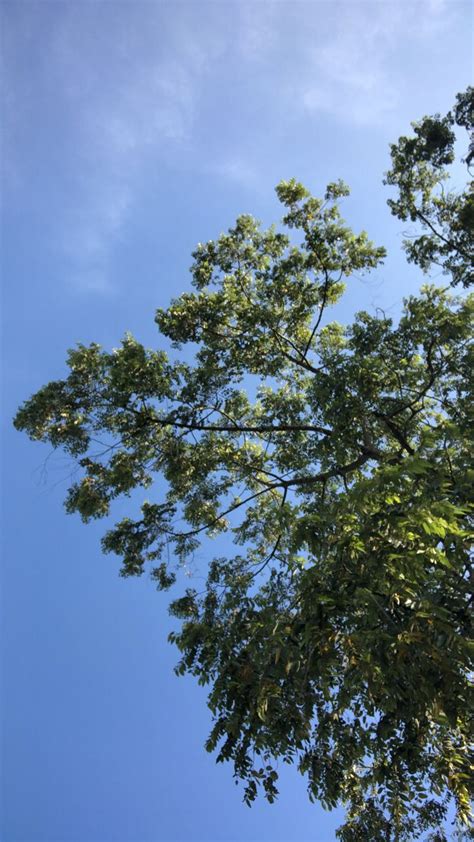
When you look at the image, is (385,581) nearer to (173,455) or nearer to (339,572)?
(339,572)

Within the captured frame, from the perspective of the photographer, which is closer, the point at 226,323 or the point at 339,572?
the point at 339,572

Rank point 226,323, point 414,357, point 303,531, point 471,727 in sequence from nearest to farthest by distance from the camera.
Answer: point 471,727
point 303,531
point 414,357
point 226,323

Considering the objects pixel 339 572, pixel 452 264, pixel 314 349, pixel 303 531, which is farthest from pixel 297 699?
pixel 452 264

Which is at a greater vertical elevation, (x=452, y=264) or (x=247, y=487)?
(x=452, y=264)

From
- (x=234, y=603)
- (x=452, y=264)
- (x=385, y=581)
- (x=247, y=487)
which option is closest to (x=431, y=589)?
(x=385, y=581)

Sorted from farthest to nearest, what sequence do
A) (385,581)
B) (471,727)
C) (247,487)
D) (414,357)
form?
A: 1. (247,487)
2. (414,357)
3. (471,727)
4. (385,581)

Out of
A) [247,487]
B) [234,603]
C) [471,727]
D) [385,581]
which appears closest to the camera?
[385,581]

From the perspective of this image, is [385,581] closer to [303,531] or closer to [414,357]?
[303,531]

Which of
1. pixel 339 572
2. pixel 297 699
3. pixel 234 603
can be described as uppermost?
pixel 234 603

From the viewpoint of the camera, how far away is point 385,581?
4.46 meters

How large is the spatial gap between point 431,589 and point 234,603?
4.22 m

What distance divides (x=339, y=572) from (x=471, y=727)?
184 cm

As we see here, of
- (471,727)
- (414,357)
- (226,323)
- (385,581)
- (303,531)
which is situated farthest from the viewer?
(226,323)

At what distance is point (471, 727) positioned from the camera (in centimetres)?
479
